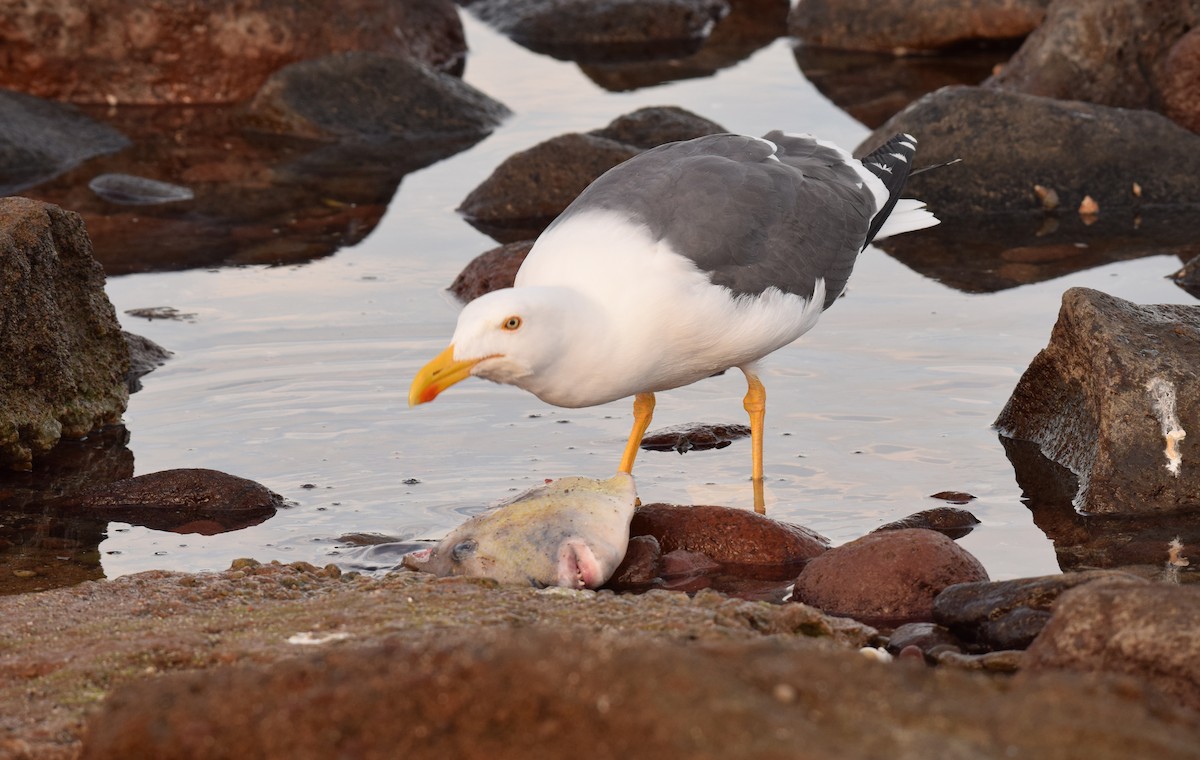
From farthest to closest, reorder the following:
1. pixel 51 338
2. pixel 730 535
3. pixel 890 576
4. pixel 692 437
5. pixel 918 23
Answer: pixel 918 23
pixel 692 437
pixel 51 338
pixel 730 535
pixel 890 576

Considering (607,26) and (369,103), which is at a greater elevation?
(607,26)

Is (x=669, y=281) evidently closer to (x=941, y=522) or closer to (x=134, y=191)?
(x=941, y=522)

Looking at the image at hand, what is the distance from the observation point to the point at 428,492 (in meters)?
6.02

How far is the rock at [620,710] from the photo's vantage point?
2469mm

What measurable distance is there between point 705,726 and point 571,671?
27 cm

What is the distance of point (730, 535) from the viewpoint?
17.7 ft

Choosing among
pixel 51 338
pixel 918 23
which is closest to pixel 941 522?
pixel 51 338

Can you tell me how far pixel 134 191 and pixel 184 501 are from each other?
17.2ft

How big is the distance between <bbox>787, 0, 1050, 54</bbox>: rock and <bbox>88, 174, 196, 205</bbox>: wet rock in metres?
6.86

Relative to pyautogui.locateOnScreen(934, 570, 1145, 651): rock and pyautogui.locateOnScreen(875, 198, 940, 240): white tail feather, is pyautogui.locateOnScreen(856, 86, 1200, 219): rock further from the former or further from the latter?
pyautogui.locateOnScreen(934, 570, 1145, 651): rock

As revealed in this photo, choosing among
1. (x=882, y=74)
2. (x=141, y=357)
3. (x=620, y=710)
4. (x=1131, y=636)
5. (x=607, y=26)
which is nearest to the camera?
(x=620, y=710)

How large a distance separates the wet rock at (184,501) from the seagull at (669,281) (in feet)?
4.36

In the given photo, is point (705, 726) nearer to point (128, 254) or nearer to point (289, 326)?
point (289, 326)

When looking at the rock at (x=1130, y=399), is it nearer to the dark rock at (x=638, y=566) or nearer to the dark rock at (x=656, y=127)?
the dark rock at (x=638, y=566)
